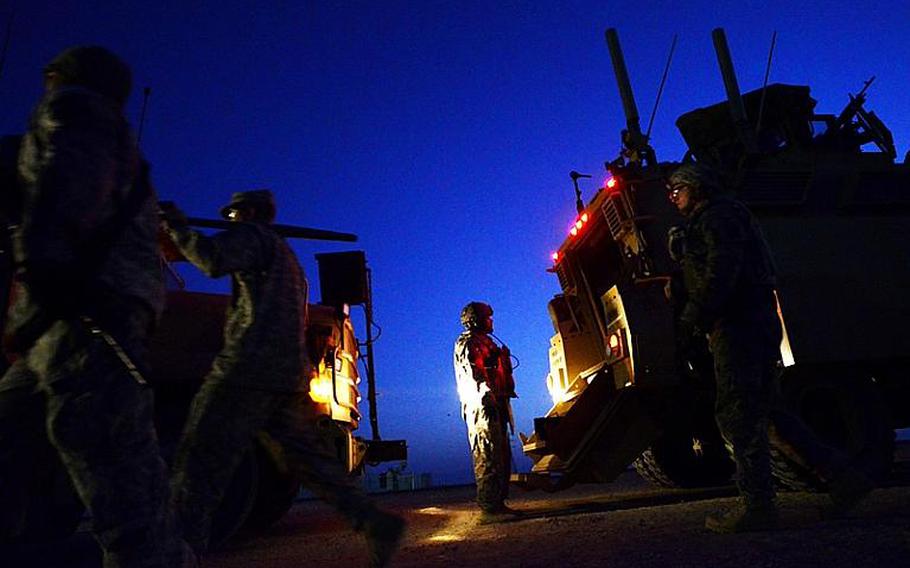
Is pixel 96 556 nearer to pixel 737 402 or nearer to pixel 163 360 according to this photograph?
pixel 163 360

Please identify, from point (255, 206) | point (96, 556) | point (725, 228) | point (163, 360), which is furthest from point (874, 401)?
point (96, 556)

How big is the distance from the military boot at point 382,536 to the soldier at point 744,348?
184 centimetres

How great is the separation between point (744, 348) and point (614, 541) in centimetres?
136

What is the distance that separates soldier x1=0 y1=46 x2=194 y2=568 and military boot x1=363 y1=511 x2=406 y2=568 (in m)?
1.17

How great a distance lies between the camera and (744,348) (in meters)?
3.63

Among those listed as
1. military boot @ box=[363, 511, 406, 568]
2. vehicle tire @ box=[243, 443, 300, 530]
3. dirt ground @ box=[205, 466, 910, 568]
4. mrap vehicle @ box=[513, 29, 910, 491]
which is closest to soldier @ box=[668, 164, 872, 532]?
dirt ground @ box=[205, 466, 910, 568]

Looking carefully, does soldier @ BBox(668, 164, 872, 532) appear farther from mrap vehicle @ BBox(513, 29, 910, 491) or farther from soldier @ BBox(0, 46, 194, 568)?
soldier @ BBox(0, 46, 194, 568)

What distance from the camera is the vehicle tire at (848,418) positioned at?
4930 mm

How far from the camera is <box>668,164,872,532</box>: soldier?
3469mm

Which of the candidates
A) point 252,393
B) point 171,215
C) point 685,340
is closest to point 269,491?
point 252,393

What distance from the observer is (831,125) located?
6574 mm

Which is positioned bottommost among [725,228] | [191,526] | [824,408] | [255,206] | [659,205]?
[191,526]

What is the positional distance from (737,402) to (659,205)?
221 cm

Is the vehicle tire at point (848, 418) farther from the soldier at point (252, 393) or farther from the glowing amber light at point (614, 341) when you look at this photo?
the soldier at point (252, 393)
